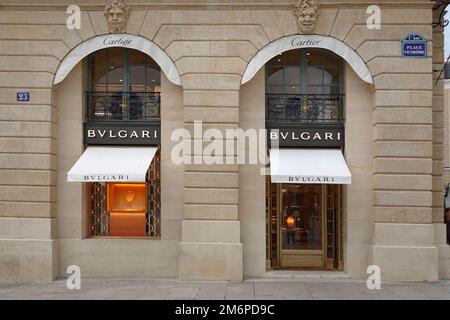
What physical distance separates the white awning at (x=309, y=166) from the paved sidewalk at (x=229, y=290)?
236 cm

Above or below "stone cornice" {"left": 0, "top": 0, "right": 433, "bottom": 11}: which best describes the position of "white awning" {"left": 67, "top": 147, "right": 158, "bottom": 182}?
below

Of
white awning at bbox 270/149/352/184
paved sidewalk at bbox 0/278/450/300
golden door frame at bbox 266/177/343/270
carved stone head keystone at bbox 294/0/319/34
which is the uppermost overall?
carved stone head keystone at bbox 294/0/319/34

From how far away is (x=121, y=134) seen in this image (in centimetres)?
1255

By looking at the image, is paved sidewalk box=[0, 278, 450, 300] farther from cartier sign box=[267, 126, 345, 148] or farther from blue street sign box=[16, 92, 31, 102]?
blue street sign box=[16, 92, 31, 102]

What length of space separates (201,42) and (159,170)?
3.29 m

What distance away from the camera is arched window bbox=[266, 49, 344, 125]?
12680mm

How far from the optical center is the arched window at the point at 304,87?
12.7 m

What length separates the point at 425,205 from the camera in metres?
11.7

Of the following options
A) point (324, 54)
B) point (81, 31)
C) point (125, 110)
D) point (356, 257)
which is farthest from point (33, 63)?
point (356, 257)

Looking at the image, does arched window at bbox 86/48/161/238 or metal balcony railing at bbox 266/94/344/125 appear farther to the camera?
arched window at bbox 86/48/161/238

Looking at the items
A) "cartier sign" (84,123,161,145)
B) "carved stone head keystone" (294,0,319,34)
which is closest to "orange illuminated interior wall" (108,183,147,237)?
"cartier sign" (84,123,161,145)

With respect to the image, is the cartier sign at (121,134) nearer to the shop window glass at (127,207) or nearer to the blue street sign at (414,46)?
the shop window glass at (127,207)

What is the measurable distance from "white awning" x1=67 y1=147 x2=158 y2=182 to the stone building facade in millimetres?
474

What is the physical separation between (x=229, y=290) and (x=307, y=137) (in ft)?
13.6
